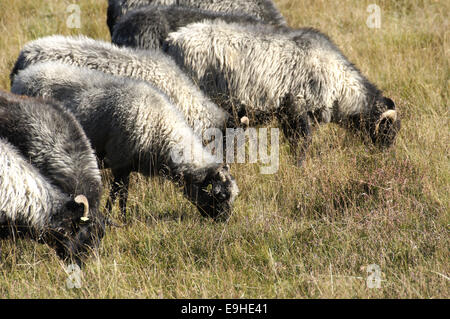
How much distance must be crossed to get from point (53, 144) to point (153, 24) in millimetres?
3631

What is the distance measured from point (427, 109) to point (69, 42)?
5108mm

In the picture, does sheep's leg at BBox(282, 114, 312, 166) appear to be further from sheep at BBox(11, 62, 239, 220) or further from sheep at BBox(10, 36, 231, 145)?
sheep at BBox(11, 62, 239, 220)

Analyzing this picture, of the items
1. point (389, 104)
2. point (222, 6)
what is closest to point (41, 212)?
point (389, 104)

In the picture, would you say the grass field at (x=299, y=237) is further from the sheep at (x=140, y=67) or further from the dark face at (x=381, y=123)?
the sheep at (x=140, y=67)

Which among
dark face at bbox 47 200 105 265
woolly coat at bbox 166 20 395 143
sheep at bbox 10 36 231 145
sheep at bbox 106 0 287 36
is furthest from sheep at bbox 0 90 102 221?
sheep at bbox 106 0 287 36

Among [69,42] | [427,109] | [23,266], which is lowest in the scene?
[23,266]

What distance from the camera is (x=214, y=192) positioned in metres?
6.55

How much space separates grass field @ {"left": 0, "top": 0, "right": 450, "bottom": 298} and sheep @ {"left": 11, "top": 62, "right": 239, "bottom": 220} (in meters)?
0.21

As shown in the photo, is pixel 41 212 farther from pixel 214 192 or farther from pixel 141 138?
pixel 214 192

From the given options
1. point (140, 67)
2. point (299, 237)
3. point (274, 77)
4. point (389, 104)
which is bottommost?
point (299, 237)

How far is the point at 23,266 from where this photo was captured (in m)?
5.32

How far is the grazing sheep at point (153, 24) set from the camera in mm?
8812
